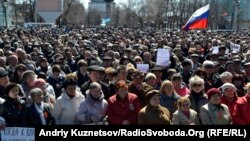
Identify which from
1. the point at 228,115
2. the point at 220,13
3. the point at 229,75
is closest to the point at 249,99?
the point at 228,115

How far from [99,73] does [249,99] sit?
3000 millimetres

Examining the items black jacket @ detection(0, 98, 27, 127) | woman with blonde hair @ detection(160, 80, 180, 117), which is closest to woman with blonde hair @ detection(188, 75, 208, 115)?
woman with blonde hair @ detection(160, 80, 180, 117)

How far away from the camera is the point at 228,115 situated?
8.38 m

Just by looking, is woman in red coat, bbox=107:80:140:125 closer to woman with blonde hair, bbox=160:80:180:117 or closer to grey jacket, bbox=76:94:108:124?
grey jacket, bbox=76:94:108:124

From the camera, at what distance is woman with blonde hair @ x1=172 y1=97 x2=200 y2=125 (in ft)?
26.4

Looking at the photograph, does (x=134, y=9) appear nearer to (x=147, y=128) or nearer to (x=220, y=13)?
(x=220, y=13)

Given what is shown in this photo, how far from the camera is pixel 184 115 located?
811 cm

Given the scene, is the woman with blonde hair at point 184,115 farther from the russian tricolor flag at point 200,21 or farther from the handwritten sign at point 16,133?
the russian tricolor flag at point 200,21

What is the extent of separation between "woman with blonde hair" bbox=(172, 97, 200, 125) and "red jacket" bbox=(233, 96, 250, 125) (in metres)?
0.73

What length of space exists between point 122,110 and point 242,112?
1.92m

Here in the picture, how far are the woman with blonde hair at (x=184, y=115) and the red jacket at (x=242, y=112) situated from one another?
735 mm

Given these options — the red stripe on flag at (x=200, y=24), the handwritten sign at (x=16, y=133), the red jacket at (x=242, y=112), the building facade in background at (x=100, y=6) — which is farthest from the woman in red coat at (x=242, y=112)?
the building facade in background at (x=100, y=6)

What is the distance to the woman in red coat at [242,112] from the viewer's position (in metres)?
8.50

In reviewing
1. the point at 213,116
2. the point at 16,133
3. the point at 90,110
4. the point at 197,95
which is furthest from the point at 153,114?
the point at 16,133
